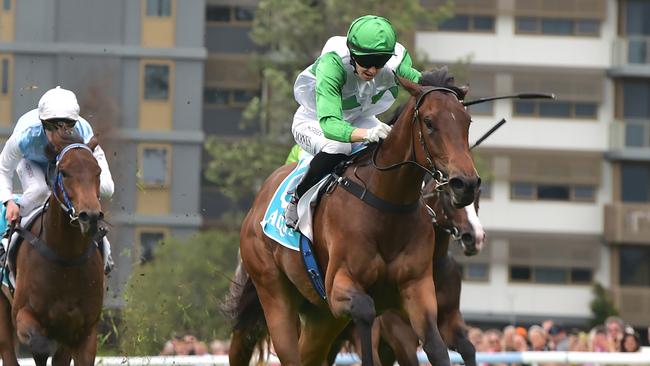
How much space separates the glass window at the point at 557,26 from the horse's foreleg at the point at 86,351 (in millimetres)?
33906

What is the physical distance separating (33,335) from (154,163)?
98.9 ft

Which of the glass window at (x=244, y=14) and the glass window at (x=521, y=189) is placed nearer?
the glass window at (x=244, y=14)

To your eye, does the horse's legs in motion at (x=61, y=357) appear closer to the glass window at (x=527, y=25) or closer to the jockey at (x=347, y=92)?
the jockey at (x=347, y=92)

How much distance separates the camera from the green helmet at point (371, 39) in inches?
325

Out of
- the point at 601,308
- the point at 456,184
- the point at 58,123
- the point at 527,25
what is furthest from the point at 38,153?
the point at 527,25

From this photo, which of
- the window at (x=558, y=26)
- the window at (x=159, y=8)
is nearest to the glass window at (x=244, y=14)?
the window at (x=159, y=8)

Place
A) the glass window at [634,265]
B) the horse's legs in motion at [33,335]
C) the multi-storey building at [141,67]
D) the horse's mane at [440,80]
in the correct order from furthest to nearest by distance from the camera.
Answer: the glass window at [634,265]
the multi-storey building at [141,67]
the horse's legs in motion at [33,335]
the horse's mane at [440,80]

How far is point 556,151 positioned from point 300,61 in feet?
37.1

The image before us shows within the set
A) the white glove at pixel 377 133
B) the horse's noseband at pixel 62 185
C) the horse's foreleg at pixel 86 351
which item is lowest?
the horse's foreleg at pixel 86 351

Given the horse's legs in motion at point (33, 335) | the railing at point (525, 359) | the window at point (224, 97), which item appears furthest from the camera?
the window at point (224, 97)

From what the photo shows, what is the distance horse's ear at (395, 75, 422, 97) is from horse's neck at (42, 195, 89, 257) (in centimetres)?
235

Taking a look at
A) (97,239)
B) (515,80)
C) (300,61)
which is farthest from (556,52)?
(97,239)

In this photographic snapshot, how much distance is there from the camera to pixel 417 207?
328 inches

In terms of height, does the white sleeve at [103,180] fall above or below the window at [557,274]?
above
